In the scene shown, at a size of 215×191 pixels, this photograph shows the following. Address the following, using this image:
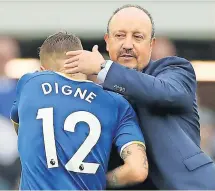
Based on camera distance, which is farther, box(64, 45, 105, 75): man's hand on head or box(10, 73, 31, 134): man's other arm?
box(10, 73, 31, 134): man's other arm

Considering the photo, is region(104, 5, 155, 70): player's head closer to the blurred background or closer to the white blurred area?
the white blurred area

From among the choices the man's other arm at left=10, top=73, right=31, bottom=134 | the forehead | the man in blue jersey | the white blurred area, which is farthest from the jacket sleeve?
the white blurred area

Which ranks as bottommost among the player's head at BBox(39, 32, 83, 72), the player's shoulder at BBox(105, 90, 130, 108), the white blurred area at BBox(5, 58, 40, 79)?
the white blurred area at BBox(5, 58, 40, 79)

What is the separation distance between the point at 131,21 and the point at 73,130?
574mm

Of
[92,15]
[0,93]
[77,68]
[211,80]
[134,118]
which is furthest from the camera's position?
[211,80]

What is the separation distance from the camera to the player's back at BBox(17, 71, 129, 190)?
9.60ft

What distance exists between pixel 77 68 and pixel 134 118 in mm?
368

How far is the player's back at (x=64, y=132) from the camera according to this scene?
2.93 metres

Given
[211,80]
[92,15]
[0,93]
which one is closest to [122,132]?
[0,93]

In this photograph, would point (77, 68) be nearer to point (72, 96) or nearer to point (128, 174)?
point (72, 96)

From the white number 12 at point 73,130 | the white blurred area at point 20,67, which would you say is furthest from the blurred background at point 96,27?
the white number 12 at point 73,130

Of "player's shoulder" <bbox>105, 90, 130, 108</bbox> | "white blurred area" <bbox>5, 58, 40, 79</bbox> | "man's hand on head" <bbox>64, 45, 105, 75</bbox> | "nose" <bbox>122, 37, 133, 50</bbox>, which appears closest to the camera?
"man's hand on head" <bbox>64, 45, 105, 75</bbox>

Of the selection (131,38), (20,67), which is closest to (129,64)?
(131,38)

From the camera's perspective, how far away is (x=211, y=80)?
6980 millimetres
